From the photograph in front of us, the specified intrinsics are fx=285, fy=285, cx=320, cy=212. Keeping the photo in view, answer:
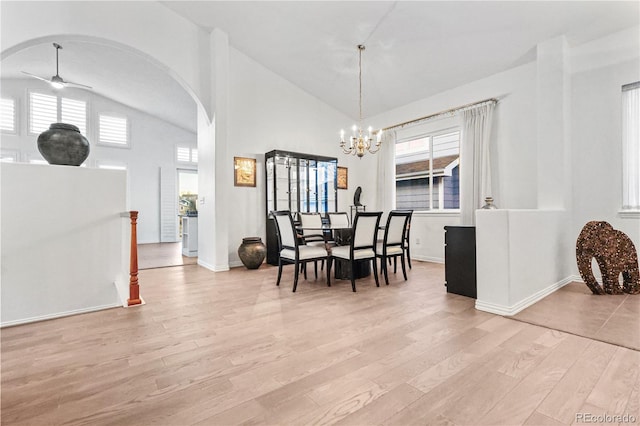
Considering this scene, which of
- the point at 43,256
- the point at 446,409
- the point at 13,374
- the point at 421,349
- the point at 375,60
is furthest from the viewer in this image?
the point at 375,60

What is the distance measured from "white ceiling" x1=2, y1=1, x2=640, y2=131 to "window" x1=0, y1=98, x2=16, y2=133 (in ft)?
2.94

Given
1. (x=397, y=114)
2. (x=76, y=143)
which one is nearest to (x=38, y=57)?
(x=76, y=143)

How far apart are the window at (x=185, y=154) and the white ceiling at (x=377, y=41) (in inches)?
120

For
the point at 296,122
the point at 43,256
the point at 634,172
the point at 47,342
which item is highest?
the point at 296,122

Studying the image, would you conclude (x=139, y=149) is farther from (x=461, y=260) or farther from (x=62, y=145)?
(x=461, y=260)

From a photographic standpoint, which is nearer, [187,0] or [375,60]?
[187,0]

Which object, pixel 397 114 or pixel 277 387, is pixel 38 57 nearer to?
pixel 397 114

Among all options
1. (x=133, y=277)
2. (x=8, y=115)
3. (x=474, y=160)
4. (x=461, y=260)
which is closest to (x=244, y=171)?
(x=133, y=277)

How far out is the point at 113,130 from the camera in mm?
8258

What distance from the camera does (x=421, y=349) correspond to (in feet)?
6.32

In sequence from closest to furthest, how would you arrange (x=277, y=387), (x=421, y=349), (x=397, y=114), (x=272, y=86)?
(x=277, y=387)
(x=421, y=349)
(x=272, y=86)
(x=397, y=114)

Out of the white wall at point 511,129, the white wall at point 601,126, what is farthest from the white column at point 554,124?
the white wall at point 511,129

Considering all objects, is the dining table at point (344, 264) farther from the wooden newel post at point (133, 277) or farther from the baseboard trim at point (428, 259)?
the wooden newel post at point (133, 277)

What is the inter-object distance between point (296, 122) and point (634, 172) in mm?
5158
